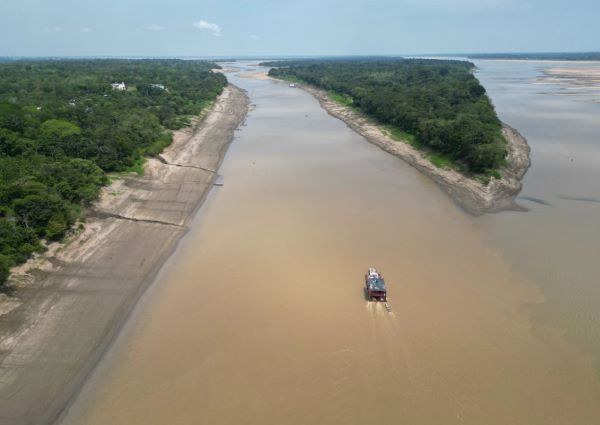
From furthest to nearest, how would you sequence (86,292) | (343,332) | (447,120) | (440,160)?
1. (447,120)
2. (440,160)
3. (86,292)
4. (343,332)

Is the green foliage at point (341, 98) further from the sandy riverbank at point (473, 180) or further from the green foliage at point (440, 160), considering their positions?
the green foliage at point (440, 160)

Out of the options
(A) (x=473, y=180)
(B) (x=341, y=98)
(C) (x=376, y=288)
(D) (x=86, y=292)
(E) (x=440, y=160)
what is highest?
(B) (x=341, y=98)

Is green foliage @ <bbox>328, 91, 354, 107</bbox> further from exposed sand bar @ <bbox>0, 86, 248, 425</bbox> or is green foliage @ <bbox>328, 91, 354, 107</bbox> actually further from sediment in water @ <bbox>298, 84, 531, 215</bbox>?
exposed sand bar @ <bbox>0, 86, 248, 425</bbox>

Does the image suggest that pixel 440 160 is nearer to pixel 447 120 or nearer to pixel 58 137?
pixel 447 120

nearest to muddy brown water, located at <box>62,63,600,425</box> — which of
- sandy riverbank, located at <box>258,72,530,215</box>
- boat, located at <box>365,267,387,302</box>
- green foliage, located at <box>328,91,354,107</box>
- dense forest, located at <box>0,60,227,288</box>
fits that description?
boat, located at <box>365,267,387,302</box>

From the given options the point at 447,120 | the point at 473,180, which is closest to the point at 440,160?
the point at 473,180

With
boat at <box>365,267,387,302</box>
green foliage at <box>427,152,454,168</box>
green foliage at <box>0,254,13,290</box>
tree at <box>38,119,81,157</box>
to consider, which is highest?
tree at <box>38,119,81,157</box>
